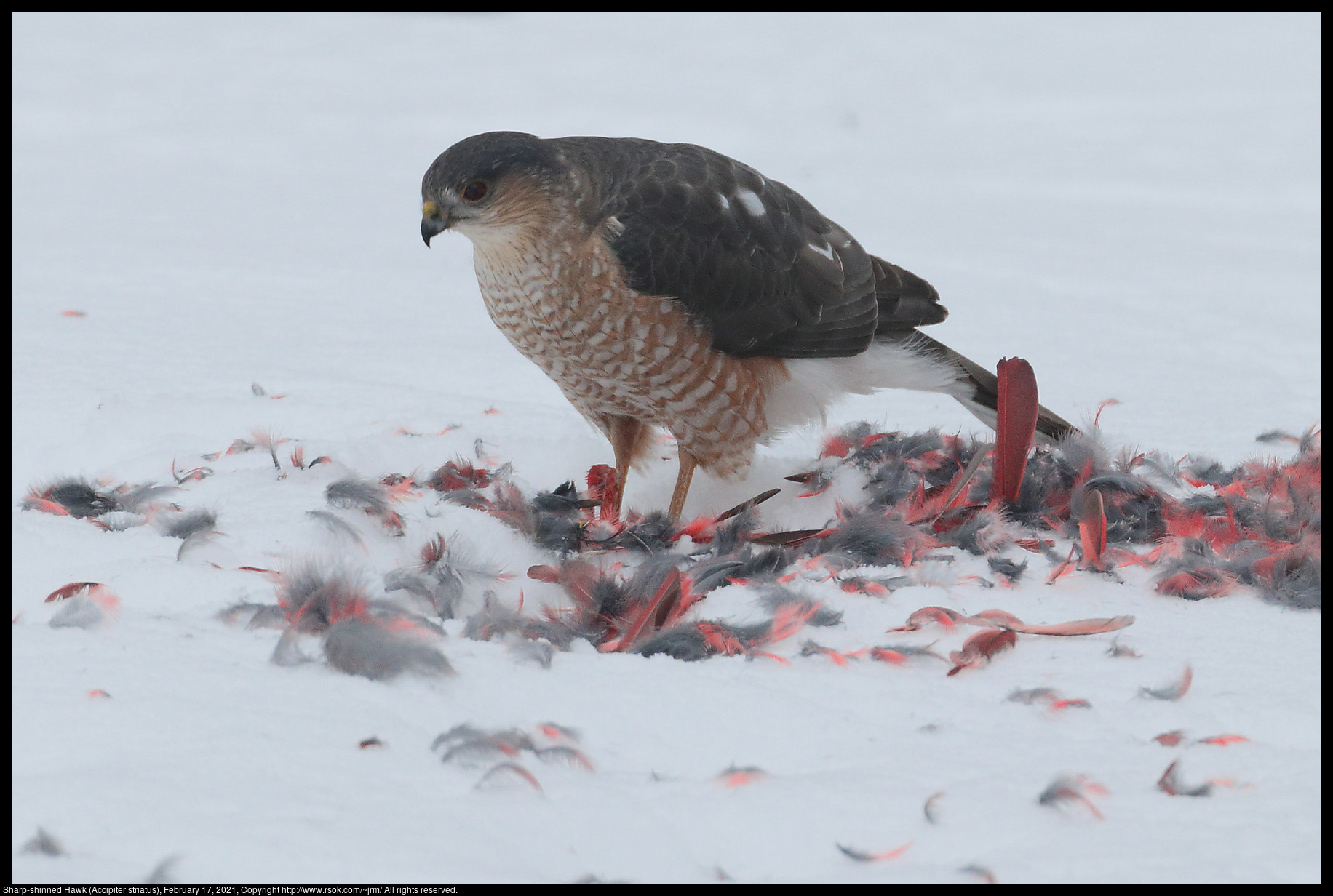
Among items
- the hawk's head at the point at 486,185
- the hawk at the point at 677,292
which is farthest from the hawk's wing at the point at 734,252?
the hawk's head at the point at 486,185

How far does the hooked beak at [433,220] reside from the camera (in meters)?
3.15

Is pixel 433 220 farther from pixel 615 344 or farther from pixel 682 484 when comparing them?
pixel 682 484

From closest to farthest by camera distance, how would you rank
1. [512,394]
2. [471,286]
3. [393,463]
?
[393,463] → [512,394] → [471,286]

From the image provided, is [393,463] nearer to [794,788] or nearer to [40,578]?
[40,578]

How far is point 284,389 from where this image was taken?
4.10 m

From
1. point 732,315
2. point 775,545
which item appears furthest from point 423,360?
point 775,545

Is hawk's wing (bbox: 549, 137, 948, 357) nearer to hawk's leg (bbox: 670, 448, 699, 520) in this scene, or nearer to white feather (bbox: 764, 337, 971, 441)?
white feather (bbox: 764, 337, 971, 441)

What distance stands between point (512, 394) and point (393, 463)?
89 cm

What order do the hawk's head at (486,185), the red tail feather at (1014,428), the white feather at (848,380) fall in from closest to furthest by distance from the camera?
the hawk's head at (486,185) → the red tail feather at (1014,428) → the white feather at (848,380)

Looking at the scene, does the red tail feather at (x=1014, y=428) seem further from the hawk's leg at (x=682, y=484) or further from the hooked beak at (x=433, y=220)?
the hooked beak at (x=433, y=220)

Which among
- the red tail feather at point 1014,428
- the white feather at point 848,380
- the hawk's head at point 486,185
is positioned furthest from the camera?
the white feather at point 848,380

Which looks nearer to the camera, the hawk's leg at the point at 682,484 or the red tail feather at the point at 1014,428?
the red tail feather at the point at 1014,428

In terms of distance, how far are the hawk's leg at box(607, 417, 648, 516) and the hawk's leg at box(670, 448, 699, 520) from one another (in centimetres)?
18

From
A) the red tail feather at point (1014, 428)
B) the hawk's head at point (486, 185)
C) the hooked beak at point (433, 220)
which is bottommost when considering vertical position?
the red tail feather at point (1014, 428)
